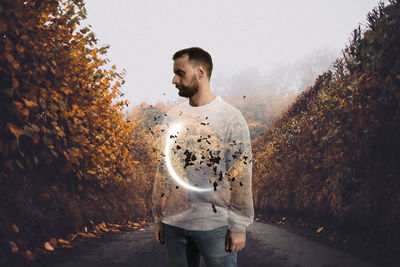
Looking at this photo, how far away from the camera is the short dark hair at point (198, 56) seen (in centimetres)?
253

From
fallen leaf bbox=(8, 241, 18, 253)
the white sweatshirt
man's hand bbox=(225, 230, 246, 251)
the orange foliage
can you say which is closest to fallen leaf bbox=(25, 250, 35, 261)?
fallen leaf bbox=(8, 241, 18, 253)

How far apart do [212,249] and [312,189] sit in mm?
7484

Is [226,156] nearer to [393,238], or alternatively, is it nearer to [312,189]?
[393,238]

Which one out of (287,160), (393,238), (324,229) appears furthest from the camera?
(287,160)

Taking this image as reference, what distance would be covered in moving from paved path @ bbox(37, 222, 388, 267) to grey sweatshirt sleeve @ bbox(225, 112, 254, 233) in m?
3.44

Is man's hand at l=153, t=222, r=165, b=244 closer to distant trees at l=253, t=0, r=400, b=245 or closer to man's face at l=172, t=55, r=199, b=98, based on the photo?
man's face at l=172, t=55, r=199, b=98

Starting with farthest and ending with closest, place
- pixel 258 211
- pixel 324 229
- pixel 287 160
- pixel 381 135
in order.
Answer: pixel 258 211 → pixel 287 160 → pixel 324 229 → pixel 381 135

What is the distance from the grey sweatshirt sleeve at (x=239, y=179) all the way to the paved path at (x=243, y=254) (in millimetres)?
3441

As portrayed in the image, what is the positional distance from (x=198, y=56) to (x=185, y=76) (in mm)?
188

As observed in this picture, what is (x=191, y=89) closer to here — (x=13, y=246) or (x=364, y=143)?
(x=13, y=246)

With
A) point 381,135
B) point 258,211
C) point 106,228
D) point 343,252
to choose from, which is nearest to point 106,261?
point 106,228

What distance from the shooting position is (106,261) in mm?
5406

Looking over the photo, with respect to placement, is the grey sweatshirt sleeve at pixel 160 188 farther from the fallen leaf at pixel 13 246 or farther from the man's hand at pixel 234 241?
the fallen leaf at pixel 13 246

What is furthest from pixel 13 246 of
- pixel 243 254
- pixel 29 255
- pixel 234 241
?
pixel 234 241
